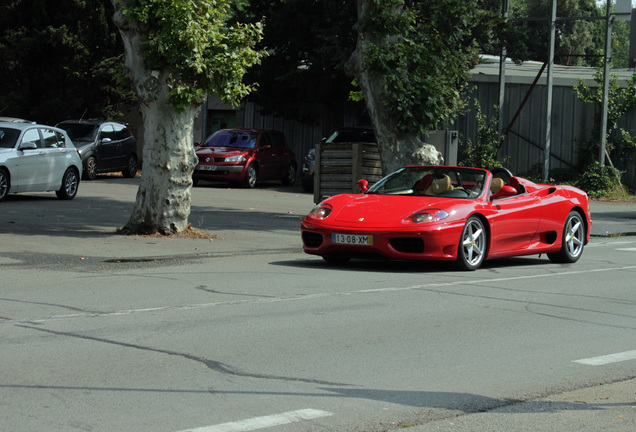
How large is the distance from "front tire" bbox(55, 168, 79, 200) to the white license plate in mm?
11294

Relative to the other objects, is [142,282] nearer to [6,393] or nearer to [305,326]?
[305,326]

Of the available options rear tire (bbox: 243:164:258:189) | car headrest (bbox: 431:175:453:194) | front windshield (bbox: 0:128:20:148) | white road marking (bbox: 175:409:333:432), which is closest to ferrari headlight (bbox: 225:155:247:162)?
rear tire (bbox: 243:164:258:189)

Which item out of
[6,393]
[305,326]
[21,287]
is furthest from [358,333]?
[21,287]

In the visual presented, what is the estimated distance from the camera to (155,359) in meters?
6.40

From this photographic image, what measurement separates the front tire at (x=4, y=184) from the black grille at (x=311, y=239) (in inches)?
385

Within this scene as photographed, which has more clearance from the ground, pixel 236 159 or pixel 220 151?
pixel 220 151

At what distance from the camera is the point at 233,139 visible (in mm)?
29844

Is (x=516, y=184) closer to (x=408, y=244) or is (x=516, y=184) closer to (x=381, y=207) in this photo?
(x=381, y=207)

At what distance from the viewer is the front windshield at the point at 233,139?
2961cm

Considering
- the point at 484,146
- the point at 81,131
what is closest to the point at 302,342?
the point at 81,131

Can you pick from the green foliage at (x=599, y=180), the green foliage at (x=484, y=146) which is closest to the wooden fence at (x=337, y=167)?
the green foliage at (x=484, y=146)

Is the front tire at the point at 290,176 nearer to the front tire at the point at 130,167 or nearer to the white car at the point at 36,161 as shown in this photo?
the front tire at the point at 130,167

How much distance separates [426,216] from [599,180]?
19892 mm

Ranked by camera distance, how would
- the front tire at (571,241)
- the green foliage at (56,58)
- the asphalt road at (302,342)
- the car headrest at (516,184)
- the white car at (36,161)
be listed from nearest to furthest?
the asphalt road at (302,342), the car headrest at (516,184), the front tire at (571,241), the white car at (36,161), the green foliage at (56,58)
